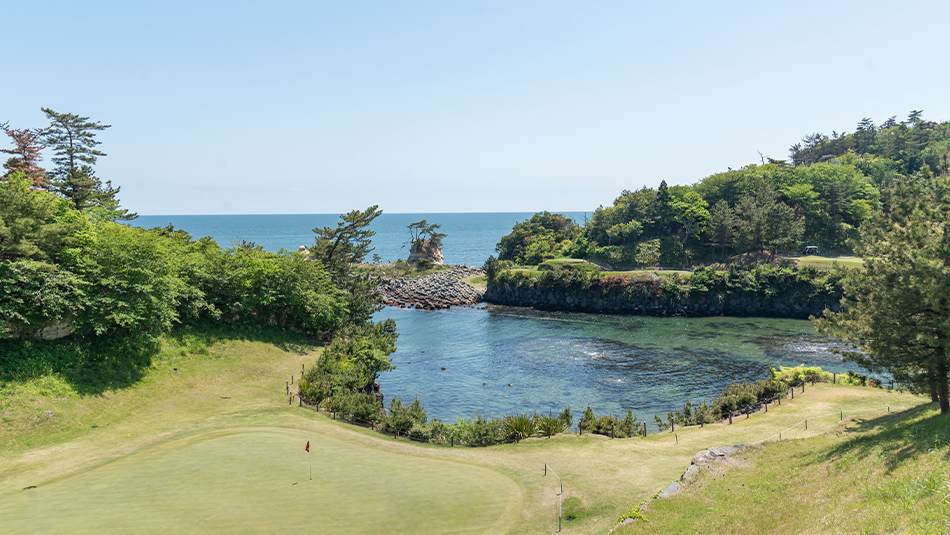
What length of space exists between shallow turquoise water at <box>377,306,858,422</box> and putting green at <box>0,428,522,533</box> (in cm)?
1544

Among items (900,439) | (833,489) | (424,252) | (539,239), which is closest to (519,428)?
(833,489)

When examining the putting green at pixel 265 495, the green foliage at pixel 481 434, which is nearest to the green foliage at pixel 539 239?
the green foliage at pixel 481 434

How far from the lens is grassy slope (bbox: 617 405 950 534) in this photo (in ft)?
39.2

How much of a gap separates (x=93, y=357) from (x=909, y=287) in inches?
1684

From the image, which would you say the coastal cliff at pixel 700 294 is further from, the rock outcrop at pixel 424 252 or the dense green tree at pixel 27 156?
the dense green tree at pixel 27 156

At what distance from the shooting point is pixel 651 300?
7594cm

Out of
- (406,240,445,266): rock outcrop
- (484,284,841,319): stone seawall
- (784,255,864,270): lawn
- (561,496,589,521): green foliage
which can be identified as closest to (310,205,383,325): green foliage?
(484,284,841,319): stone seawall

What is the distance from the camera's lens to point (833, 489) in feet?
48.1

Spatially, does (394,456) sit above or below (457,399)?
above

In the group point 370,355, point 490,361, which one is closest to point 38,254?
point 370,355

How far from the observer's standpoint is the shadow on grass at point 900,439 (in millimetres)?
15125

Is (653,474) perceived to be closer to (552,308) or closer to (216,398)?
(216,398)

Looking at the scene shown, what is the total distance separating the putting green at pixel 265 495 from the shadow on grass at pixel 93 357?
949 centimetres

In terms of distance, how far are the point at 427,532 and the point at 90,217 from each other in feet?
131
